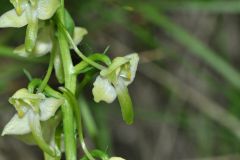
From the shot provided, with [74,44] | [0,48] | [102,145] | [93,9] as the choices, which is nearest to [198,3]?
[93,9]

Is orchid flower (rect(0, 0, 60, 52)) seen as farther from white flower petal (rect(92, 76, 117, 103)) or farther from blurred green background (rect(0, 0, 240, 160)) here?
blurred green background (rect(0, 0, 240, 160))

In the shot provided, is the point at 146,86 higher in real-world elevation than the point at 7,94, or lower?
lower

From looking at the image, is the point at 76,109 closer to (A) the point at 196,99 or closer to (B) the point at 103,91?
(B) the point at 103,91

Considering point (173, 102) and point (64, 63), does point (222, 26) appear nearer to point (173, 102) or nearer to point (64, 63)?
point (173, 102)

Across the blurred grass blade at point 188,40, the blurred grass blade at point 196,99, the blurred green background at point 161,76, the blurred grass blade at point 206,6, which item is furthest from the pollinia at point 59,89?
the blurred grass blade at point 196,99

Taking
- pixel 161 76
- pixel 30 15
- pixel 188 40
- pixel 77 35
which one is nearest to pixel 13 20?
pixel 30 15

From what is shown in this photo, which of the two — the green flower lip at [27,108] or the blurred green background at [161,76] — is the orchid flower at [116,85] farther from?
the blurred green background at [161,76]

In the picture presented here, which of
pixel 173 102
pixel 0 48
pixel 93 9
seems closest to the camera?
pixel 0 48
